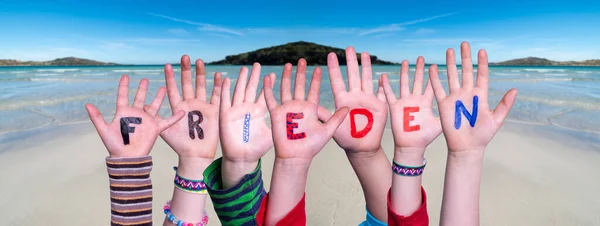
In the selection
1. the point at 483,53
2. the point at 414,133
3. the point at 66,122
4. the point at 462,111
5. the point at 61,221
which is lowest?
the point at 61,221

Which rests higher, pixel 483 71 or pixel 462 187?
pixel 483 71

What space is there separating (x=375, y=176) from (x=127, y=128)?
1.12m

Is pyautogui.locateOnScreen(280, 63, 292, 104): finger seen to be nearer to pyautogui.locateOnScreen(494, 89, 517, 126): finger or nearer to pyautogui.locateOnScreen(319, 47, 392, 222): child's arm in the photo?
pyautogui.locateOnScreen(319, 47, 392, 222): child's arm

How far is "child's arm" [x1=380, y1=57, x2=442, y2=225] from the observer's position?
1529mm

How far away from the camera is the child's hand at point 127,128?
5.18ft

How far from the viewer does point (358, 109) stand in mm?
1539

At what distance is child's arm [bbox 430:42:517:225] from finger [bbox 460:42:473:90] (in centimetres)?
3

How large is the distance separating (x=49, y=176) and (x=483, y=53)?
4.01 meters

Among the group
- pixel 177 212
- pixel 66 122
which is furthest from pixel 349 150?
pixel 66 122

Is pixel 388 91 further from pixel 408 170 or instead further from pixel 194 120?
pixel 194 120

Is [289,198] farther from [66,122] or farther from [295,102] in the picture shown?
[66,122]

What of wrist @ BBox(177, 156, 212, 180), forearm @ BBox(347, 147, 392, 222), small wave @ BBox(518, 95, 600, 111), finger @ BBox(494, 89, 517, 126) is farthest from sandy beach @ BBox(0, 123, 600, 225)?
small wave @ BBox(518, 95, 600, 111)

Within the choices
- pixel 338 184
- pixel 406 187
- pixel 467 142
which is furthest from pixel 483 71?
pixel 338 184

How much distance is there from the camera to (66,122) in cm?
627
